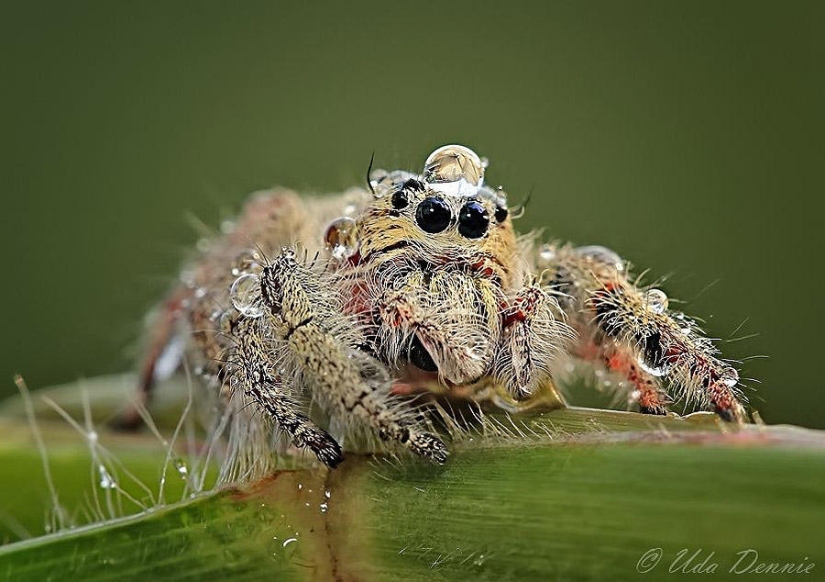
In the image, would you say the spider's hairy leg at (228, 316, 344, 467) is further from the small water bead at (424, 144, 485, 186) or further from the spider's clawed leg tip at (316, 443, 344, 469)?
the small water bead at (424, 144, 485, 186)

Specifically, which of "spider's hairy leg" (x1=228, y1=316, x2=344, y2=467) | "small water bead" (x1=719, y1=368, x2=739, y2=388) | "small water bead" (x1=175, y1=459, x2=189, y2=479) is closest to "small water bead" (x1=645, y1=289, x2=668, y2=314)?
"small water bead" (x1=719, y1=368, x2=739, y2=388)

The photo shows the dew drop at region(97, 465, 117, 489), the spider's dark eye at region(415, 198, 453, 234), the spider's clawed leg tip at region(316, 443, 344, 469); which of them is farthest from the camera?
the dew drop at region(97, 465, 117, 489)

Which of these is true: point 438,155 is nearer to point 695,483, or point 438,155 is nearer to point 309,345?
point 309,345

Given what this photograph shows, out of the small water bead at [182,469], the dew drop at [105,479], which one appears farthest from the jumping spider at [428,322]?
the dew drop at [105,479]

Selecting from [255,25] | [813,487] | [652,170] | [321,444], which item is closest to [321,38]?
[255,25]

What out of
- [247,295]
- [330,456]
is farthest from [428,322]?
[247,295]

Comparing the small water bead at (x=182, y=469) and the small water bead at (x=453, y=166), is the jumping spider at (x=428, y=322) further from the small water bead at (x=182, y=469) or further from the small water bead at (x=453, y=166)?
the small water bead at (x=182, y=469)
